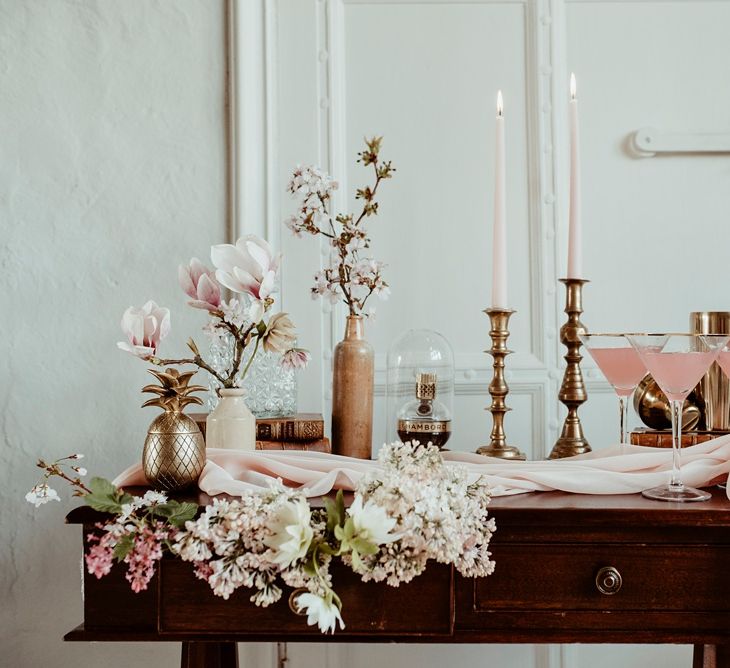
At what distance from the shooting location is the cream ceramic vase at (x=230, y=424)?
126cm

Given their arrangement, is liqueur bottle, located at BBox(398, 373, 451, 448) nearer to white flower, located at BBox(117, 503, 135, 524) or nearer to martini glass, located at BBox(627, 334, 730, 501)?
martini glass, located at BBox(627, 334, 730, 501)

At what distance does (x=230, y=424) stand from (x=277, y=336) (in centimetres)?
15

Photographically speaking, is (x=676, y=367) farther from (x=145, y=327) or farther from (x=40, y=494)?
(x=40, y=494)

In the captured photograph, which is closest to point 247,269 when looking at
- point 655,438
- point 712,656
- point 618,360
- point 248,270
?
point 248,270

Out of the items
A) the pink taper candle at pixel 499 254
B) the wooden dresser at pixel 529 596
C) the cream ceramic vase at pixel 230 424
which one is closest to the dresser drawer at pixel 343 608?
the wooden dresser at pixel 529 596

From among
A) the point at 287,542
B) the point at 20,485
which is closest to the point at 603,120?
the point at 287,542

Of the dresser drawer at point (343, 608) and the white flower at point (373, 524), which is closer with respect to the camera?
the white flower at point (373, 524)

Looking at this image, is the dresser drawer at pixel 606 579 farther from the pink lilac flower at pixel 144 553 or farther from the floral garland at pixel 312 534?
the pink lilac flower at pixel 144 553

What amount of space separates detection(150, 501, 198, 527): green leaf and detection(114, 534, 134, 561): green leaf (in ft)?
0.14

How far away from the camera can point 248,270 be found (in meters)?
1.25

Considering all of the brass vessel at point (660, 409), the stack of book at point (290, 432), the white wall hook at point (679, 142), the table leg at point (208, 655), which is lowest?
the table leg at point (208, 655)

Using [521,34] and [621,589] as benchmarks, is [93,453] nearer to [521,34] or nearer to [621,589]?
[621,589]

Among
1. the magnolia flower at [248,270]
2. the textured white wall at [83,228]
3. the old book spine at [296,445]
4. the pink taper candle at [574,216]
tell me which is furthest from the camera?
the textured white wall at [83,228]

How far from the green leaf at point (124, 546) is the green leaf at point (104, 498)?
0.04 m
